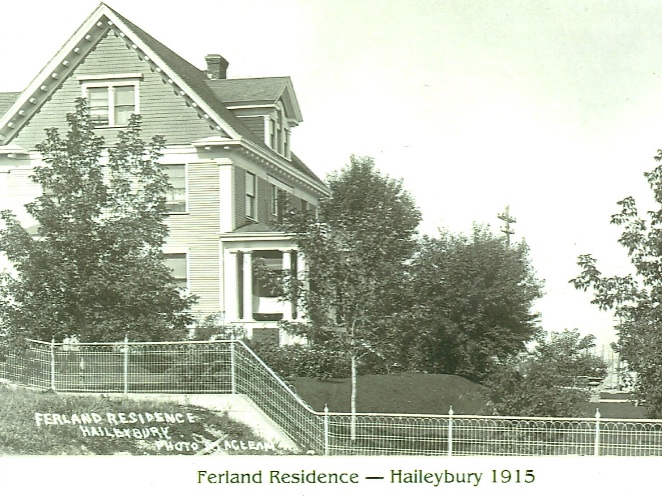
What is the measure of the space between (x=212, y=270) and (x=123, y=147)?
4.54m

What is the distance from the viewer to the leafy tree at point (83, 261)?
46.5 ft

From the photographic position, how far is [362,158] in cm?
2997

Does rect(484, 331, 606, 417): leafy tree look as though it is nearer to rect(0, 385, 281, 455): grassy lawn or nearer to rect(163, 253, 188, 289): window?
rect(0, 385, 281, 455): grassy lawn

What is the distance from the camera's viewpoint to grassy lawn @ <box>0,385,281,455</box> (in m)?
12.1

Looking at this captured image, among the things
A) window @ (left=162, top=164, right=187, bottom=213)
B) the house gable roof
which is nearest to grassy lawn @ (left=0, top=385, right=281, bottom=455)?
window @ (left=162, top=164, right=187, bottom=213)

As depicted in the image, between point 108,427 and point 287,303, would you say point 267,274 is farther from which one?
point 287,303

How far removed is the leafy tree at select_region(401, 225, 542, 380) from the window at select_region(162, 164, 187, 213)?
6.82 metres

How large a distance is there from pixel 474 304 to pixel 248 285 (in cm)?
752

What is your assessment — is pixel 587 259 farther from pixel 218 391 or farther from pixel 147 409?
pixel 147 409

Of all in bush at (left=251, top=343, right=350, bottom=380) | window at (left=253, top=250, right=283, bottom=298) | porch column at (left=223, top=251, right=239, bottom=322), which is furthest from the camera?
porch column at (left=223, top=251, right=239, bottom=322)

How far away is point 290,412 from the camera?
13234 mm

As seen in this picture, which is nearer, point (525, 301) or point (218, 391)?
point (218, 391)

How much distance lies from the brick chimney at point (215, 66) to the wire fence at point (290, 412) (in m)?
14.4
